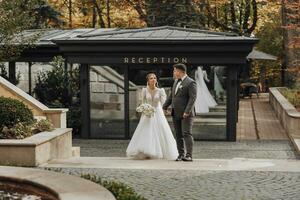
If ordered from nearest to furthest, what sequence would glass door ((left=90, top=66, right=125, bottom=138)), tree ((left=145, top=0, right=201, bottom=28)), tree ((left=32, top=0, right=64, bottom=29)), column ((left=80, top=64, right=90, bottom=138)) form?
1. glass door ((left=90, top=66, right=125, bottom=138))
2. column ((left=80, top=64, right=90, bottom=138))
3. tree ((left=145, top=0, right=201, bottom=28))
4. tree ((left=32, top=0, right=64, bottom=29))

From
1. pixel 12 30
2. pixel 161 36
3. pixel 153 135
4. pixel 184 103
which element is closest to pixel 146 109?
pixel 153 135

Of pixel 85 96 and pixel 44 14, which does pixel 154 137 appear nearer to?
pixel 85 96

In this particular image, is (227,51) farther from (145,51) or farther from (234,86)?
(145,51)

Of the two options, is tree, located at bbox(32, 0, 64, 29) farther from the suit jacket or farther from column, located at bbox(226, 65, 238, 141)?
the suit jacket

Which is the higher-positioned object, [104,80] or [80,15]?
[80,15]

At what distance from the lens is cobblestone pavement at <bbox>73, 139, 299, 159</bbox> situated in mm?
16484

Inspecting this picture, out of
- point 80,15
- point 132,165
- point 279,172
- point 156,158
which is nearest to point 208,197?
point 279,172

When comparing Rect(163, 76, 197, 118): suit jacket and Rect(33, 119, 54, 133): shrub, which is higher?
Rect(163, 76, 197, 118): suit jacket

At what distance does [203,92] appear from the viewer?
827 inches

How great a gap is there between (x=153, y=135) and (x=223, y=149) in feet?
16.6

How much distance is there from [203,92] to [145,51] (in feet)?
7.88

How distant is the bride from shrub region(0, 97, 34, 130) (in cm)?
234

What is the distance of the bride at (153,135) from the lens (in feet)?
44.1

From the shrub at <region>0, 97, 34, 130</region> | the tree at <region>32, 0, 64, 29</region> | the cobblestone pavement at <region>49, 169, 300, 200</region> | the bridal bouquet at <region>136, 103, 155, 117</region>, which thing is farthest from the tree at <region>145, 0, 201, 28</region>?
the cobblestone pavement at <region>49, 169, 300, 200</region>
